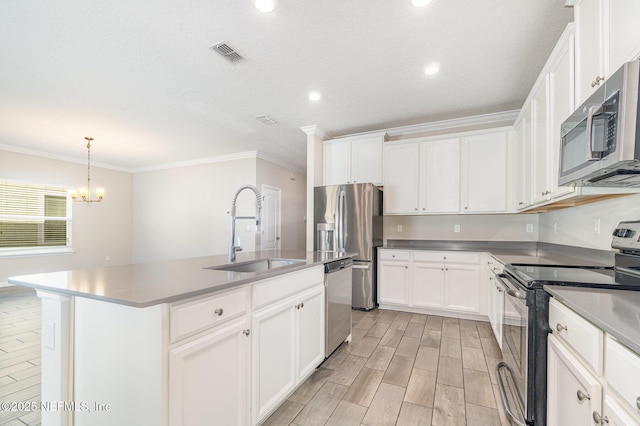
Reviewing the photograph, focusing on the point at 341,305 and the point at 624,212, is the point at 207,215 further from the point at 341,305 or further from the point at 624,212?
the point at 624,212

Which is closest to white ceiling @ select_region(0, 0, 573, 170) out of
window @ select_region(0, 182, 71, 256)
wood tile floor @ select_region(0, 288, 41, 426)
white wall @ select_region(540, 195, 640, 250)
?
white wall @ select_region(540, 195, 640, 250)

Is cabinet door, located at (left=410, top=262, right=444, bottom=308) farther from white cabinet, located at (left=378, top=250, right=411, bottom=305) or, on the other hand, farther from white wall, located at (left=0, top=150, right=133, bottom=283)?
white wall, located at (left=0, top=150, right=133, bottom=283)

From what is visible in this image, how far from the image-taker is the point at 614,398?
32.5 inches

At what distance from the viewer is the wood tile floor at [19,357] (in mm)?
1728

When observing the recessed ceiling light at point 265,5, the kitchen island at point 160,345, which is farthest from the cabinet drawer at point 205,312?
the recessed ceiling light at point 265,5

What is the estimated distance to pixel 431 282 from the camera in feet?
11.7

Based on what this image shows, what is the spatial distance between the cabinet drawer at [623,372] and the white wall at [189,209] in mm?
5294

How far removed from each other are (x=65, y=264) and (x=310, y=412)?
21.0 feet

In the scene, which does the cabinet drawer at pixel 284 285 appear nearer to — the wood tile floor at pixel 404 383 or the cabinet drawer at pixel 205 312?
the cabinet drawer at pixel 205 312

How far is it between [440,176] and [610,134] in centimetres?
279

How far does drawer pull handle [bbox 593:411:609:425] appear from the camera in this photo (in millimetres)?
853

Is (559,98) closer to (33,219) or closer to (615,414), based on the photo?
(615,414)

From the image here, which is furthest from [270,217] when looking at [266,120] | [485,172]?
[485,172]

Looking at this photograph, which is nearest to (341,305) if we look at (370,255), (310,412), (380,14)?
(310,412)
